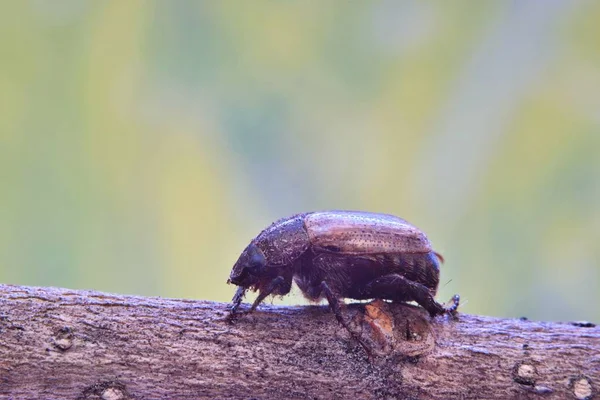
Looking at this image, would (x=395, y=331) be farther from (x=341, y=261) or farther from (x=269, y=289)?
(x=269, y=289)

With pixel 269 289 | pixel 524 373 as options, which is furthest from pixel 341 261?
pixel 524 373

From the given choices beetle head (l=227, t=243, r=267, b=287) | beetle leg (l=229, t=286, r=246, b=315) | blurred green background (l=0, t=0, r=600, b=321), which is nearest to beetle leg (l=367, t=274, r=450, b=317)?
beetle head (l=227, t=243, r=267, b=287)

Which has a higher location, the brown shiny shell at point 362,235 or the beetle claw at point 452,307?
the brown shiny shell at point 362,235

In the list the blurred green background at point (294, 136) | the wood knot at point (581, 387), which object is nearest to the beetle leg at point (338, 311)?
the wood knot at point (581, 387)

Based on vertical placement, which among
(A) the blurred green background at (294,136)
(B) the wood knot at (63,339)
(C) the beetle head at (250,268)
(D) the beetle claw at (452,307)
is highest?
(A) the blurred green background at (294,136)

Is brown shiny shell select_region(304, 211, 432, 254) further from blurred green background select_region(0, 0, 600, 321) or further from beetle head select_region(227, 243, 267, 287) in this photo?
blurred green background select_region(0, 0, 600, 321)

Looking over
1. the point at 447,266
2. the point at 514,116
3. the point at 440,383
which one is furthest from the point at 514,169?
the point at 440,383

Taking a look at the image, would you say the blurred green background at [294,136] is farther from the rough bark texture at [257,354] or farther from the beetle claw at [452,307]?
the rough bark texture at [257,354]
